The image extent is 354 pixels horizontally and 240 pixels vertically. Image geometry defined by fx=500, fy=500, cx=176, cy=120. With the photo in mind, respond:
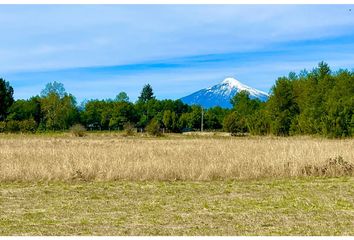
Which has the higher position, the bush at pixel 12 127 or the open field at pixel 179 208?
the bush at pixel 12 127

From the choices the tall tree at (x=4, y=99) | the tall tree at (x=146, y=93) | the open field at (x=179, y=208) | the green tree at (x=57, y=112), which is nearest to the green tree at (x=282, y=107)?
the green tree at (x=57, y=112)

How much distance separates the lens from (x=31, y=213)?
801 cm

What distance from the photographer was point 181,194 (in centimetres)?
1010

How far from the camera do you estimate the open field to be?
6.74 m

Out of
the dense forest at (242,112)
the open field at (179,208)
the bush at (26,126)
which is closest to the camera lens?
the open field at (179,208)

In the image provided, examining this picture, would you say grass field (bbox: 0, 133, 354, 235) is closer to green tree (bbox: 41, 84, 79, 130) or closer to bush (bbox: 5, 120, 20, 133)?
bush (bbox: 5, 120, 20, 133)

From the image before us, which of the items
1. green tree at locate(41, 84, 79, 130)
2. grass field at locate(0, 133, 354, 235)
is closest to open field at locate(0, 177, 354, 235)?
grass field at locate(0, 133, 354, 235)

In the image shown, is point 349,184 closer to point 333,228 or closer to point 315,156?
point 315,156

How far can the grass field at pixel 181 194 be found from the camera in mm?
6922

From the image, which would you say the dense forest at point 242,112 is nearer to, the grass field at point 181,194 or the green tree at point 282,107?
the green tree at point 282,107

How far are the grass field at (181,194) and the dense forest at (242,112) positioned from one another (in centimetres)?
3044

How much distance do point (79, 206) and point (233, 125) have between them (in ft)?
201

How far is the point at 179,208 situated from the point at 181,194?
1634mm

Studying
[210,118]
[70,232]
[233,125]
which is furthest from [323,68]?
[70,232]
